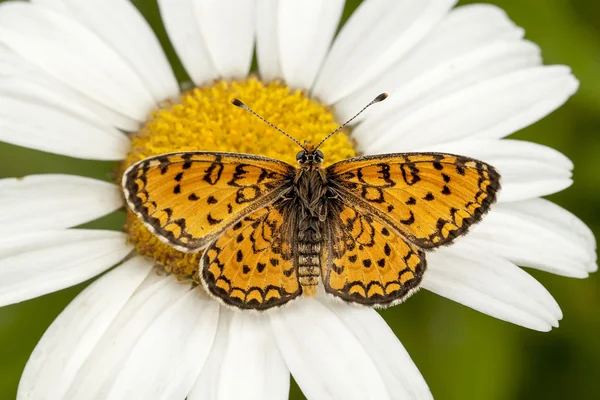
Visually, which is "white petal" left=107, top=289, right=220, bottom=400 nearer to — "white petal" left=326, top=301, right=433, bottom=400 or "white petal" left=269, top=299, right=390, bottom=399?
"white petal" left=269, top=299, right=390, bottom=399

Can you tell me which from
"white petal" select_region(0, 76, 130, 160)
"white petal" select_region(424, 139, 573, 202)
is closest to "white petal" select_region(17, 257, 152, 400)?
"white petal" select_region(0, 76, 130, 160)

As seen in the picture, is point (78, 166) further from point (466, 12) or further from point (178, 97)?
point (466, 12)

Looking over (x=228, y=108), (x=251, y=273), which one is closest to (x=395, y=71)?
(x=228, y=108)

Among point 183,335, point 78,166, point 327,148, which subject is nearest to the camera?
point 183,335

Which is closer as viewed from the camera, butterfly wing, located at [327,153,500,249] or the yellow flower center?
butterfly wing, located at [327,153,500,249]

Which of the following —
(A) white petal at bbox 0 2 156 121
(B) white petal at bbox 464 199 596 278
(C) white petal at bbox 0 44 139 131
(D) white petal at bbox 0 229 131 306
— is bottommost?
(D) white petal at bbox 0 229 131 306

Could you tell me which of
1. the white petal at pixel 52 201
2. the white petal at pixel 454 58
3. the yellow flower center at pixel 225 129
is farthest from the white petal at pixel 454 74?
the white petal at pixel 52 201

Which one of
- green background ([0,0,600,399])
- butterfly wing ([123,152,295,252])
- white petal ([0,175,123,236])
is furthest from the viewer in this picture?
green background ([0,0,600,399])
